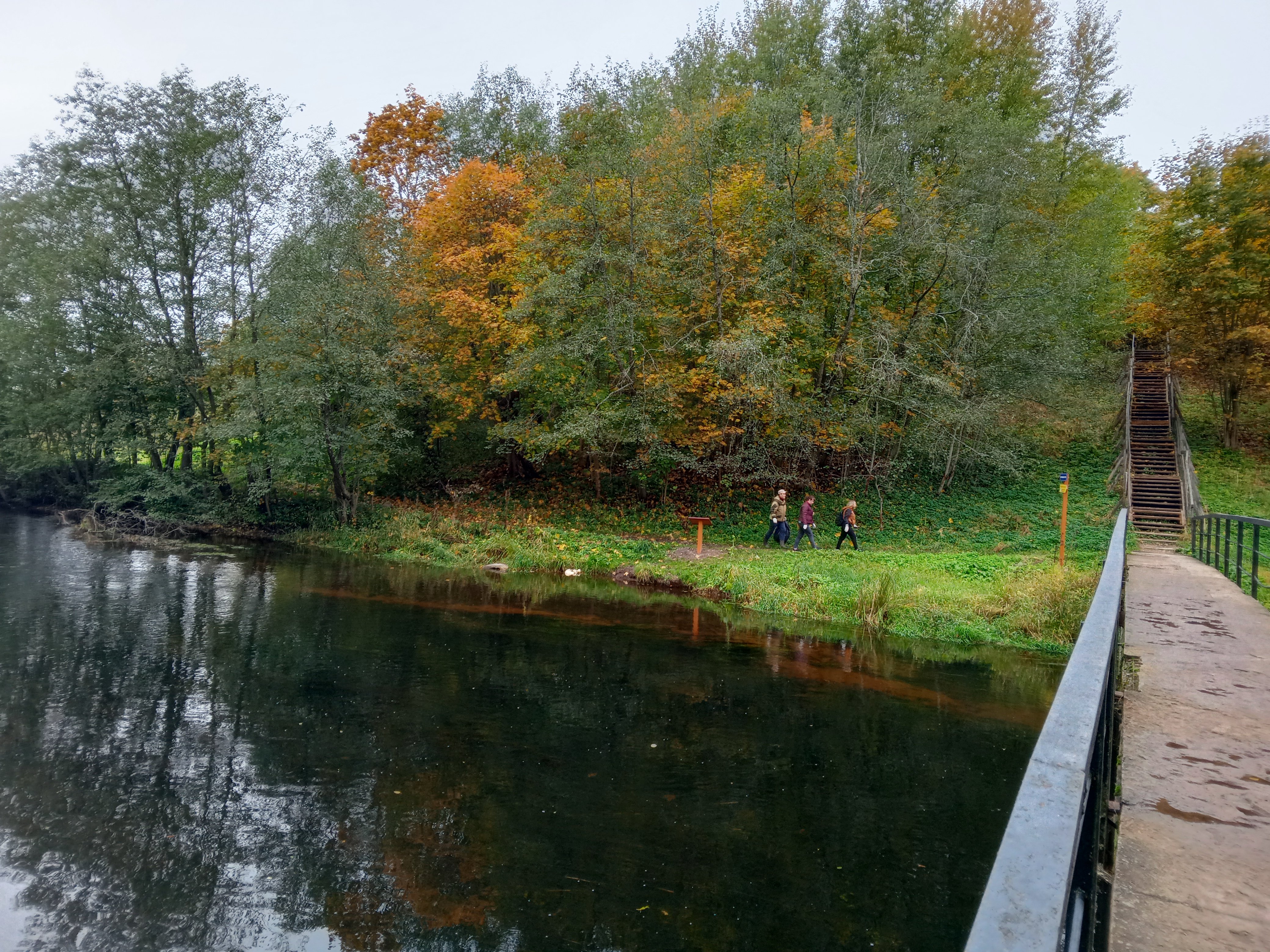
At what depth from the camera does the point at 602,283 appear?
2206 centimetres

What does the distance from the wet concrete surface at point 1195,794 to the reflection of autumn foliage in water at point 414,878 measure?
15.6 ft

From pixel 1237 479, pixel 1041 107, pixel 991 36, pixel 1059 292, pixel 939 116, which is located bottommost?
pixel 1237 479

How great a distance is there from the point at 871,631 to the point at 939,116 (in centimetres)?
1815

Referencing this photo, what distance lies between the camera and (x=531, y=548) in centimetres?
2084

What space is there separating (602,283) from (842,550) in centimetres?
1028

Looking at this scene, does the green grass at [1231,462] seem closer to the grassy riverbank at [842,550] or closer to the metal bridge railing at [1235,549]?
the metal bridge railing at [1235,549]

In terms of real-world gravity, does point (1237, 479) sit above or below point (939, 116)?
below

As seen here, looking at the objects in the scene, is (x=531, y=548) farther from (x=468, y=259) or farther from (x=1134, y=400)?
(x=1134, y=400)

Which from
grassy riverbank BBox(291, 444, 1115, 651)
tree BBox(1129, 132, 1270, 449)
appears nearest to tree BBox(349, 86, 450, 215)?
grassy riverbank BBox(291, 444, 1115, 651)

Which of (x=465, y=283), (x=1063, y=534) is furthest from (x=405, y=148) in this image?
(x=1063, y=534)

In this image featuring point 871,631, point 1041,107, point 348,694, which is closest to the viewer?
point 348,694

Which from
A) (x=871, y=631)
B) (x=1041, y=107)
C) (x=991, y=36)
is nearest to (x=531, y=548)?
(x=871, y=631)

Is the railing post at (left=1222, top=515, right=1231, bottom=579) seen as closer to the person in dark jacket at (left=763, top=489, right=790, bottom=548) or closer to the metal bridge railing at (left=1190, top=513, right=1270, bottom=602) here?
the metal bridge railing at (left=1190, top=513, right=1270, bottom=602)

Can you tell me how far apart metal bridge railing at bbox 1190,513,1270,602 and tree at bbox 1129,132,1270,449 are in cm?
704
